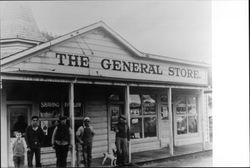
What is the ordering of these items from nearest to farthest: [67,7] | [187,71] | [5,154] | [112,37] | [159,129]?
[5,154] < [67,7] < [112,37] < [159,129] < [187,71]

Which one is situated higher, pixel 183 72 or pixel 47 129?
pixel 183 72

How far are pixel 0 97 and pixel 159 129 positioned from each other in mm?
2011

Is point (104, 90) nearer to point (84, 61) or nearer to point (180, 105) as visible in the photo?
point (84, 61)

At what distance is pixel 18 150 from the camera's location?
339 cm

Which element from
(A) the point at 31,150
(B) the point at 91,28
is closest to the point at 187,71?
(B) the point at 91,28

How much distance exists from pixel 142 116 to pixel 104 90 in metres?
0.62

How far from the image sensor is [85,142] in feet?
12.5

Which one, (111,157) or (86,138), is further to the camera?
(111,157)

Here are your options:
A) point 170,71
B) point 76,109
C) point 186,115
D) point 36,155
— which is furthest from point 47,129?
point 186,115

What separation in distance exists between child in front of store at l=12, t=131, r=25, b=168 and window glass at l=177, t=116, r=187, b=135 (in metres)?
2.12

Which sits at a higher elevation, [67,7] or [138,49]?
[67,7]

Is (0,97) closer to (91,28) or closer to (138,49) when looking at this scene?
(91,28)

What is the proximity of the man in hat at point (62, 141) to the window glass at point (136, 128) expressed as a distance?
33.0 inches

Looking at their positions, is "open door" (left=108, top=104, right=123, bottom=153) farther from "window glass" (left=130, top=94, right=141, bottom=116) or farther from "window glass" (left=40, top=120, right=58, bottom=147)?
"window glass" (left=40, top=120, right=58, bottom=147)
